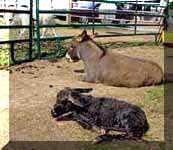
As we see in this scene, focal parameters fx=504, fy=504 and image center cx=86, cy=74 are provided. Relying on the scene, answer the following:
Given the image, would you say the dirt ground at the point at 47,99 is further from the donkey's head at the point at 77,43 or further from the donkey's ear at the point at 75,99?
the donkey's head at the point at 77,43

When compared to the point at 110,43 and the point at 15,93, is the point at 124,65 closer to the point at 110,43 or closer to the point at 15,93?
the point at 15,93

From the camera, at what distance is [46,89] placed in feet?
25.8

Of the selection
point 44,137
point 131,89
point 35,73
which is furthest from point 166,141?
point 35,73

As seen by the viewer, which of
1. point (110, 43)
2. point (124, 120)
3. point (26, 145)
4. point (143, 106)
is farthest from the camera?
point (110, 43)

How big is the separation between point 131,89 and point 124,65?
466mm

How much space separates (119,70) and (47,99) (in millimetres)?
1669

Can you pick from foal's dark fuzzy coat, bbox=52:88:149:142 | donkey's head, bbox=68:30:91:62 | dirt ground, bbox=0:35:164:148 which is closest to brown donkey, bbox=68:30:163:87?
dirt ground, bbox=0:35:164:148

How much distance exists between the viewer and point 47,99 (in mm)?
7180

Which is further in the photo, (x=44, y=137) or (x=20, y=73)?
(x=20, y=73)

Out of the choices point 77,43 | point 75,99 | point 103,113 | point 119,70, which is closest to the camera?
point 103,113

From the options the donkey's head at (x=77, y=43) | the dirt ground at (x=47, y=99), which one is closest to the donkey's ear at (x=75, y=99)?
the dirt ground at (x=47, y=99)

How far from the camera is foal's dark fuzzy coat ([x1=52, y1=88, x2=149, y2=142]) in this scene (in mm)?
5602

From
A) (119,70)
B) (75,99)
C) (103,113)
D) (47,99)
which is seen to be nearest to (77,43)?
(119,70)

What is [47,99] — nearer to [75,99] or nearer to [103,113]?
[75,99]
